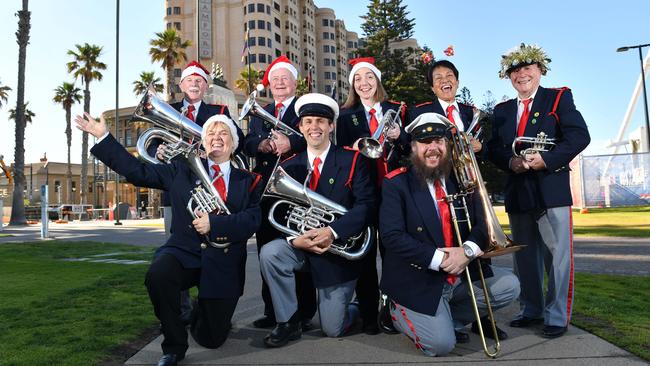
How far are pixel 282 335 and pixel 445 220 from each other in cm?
159


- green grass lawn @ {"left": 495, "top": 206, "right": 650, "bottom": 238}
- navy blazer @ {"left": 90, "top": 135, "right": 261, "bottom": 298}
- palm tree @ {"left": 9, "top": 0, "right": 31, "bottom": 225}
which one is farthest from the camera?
palm tree @ {"left": 9, "top": 0, "right": 31, "bottom": 225}

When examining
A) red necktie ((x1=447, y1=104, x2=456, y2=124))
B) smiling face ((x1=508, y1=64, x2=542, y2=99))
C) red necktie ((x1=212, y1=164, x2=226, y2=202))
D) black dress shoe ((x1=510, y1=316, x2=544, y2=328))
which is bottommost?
black dress shoe ((x1=510, y1=316, x2=544, y2=328))

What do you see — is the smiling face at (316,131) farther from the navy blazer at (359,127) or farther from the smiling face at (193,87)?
the smiling face at (193,87)

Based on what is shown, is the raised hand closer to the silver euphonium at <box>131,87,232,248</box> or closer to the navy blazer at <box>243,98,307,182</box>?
the silver euphonium at <box>131,87,232,248</box>

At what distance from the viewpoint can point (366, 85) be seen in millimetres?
4785

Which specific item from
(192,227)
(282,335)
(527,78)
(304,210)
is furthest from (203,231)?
(527,78)

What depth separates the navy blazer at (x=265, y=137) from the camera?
187 inches

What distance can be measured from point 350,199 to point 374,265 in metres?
0.71

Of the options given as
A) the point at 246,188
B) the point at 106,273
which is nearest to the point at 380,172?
the point at 246,188

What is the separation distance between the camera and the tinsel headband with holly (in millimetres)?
4438

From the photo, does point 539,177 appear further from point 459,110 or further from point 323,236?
point 323,236

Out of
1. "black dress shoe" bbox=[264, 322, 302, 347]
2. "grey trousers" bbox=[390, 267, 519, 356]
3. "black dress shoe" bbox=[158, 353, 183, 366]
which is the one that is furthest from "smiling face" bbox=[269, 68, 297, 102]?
"black dress shoe" bbox=[158, 353, 183, 366]

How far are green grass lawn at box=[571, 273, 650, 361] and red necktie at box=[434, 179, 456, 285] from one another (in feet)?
4.38

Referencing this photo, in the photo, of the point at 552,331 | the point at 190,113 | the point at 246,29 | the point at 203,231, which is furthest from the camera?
the point at 246,29
